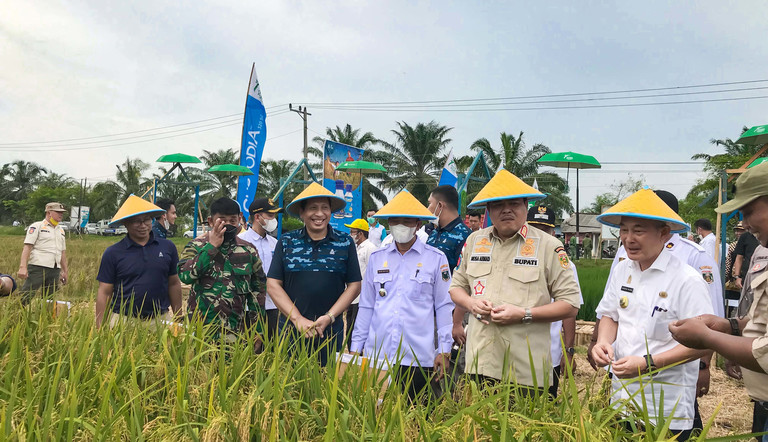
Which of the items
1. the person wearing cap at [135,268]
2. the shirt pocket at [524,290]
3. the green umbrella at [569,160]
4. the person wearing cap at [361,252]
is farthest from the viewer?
the green umbrella at [569,160]

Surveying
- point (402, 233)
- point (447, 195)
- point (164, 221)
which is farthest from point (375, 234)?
point (402, 233)

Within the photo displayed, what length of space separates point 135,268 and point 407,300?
1980 millimetres

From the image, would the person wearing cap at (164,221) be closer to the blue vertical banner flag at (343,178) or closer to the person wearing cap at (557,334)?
the person wearing cap at (557,334)

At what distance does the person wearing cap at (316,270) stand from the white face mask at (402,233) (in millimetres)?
377

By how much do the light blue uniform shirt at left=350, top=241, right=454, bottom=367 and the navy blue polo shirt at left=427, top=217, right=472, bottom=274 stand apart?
2.80 ft

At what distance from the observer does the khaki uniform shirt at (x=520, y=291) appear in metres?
2.92

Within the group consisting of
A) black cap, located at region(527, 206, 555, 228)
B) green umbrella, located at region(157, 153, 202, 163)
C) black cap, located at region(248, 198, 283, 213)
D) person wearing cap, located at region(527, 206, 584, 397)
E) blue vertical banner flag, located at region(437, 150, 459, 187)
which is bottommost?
person wearing cap, located at region(527, 206, 584, 397)

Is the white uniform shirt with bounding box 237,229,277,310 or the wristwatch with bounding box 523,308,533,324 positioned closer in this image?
the wristwatch with bounding box 523,308,533,324

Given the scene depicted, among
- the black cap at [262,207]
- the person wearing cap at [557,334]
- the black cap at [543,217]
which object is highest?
the black cap at [262,207]

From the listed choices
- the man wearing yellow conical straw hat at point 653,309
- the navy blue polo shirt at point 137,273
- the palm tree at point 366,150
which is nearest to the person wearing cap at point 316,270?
the navy blue polo shirt at point 137,273

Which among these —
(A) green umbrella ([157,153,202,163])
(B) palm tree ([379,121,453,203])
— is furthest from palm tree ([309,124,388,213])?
(A) green umbrella ([157,153,202,163])

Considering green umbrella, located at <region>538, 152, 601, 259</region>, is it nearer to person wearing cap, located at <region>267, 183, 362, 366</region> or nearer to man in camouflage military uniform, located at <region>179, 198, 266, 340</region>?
person wearing cap, located at <region>267, 183, 362, 366</region>

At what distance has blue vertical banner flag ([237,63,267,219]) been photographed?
39.2ft

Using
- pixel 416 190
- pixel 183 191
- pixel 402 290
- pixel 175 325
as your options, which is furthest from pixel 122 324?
pixel 183 191
